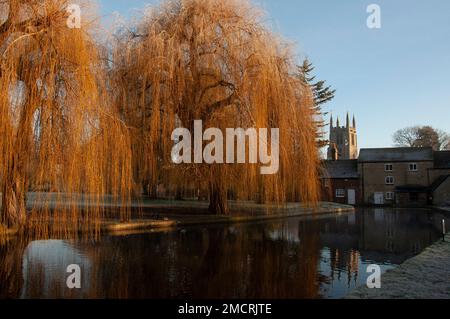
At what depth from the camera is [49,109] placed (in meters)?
10.1

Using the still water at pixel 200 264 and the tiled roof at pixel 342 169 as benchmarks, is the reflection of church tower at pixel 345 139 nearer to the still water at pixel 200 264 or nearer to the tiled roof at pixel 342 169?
the tiled roof at pixel 342 169

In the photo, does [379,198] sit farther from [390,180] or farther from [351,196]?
[351,196]

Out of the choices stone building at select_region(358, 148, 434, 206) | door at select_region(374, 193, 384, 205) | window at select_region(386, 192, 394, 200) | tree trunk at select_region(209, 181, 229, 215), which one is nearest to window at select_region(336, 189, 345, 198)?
stone building at select_region(358, 148, 434, 206)

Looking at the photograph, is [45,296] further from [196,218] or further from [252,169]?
[196,218]

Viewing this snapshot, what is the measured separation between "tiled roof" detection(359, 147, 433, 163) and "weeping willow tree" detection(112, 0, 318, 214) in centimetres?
3361

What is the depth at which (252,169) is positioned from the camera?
49.5 feet

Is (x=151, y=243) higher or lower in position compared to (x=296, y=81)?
lower

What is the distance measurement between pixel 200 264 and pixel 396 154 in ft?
141

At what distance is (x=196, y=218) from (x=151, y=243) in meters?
6.42

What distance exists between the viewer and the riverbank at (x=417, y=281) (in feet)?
20.4

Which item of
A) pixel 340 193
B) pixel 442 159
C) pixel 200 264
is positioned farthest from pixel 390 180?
pixel 200 264

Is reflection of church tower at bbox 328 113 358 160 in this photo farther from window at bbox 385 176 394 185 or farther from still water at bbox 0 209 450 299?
still water at bbox 0 209 450 299

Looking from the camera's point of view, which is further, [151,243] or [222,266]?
[151,243]

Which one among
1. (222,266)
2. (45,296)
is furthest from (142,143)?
(45,296)
